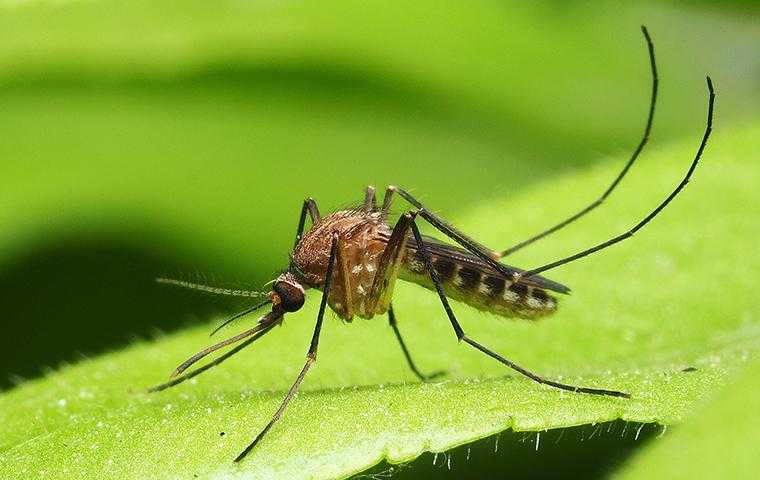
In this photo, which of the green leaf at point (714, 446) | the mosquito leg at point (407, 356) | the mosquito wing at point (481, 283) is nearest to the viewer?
the green leaf at point (714, 446)

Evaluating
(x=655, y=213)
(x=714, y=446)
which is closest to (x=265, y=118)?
(x=655, y=213)

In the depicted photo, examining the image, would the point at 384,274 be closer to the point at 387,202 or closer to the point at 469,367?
the point at 387,202

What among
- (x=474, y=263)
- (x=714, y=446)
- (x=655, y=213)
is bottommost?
(x=474, y=263)

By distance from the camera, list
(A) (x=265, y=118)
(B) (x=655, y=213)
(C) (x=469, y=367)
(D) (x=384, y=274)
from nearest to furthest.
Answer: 1. (B) (x=655, y=213)
2. (D) (x=384, y=274)
3. (C) (x=469, y=367)
4. (A) (x=265, y=118)

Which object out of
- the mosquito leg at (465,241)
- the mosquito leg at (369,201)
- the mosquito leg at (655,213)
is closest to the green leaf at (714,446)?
the mosquito leg at (655,213)

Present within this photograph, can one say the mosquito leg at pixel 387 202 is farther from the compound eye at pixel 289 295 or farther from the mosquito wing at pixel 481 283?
the compound eye at pixel 289 295

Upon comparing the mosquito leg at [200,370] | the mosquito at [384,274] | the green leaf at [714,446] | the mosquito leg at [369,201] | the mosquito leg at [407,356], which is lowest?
the mosquito leg at [200,370]
